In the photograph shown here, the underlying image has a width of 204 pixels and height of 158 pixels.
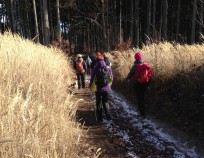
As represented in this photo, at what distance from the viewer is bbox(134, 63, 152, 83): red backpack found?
936 cm

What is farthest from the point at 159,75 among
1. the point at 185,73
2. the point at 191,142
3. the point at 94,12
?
the point at 94,12

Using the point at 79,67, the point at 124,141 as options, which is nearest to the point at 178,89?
the point at 124,141

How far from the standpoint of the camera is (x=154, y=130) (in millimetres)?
7941

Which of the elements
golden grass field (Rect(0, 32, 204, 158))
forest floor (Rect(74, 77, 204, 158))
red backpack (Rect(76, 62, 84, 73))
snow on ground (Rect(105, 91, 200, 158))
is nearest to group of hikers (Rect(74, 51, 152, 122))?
forest floor (Rect(74, 77, 204, 158))

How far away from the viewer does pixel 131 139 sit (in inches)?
282

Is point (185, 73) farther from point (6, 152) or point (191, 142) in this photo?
point (6, 152)

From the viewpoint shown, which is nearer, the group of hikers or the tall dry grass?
the tall dry grass

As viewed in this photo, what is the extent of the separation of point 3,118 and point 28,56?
4932 millimetres

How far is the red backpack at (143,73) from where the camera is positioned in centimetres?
936

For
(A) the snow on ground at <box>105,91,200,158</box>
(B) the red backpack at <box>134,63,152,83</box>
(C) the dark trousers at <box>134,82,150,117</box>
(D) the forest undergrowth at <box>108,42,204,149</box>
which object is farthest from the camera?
(C) the dark trousers at <box>134,82,150,117</box>

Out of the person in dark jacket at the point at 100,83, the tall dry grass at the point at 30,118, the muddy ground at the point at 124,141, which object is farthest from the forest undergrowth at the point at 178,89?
the tall dry grass at the point at 30,118

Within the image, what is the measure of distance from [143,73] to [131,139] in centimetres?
276

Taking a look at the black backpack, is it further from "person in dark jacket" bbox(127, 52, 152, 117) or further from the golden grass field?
"person in dark jacket" bbox(127, 52, 152, 117)

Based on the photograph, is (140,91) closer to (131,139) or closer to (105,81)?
(105,81)
